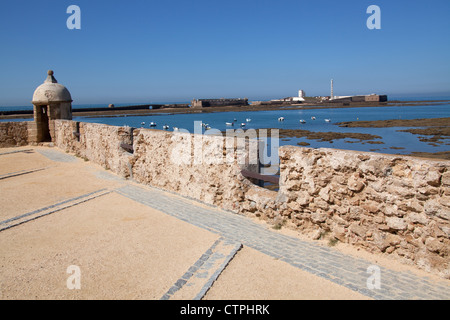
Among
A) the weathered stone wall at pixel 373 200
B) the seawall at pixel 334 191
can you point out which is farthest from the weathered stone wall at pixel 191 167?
the weathered stone wall at pixel 373 200

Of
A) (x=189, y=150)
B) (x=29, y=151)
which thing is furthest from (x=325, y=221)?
(x=29, y=151)

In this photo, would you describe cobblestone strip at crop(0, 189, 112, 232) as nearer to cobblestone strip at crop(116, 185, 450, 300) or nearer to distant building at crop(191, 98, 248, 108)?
cobblestone strip at crop(116, 185, 450, 300)

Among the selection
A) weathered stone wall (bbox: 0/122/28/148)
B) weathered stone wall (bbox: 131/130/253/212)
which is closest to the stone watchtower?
weathered stone wall (bbox: 0/122/28/148)

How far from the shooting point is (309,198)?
4.64 metres

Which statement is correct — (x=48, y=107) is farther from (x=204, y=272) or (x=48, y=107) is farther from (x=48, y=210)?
(x=204, y=272)

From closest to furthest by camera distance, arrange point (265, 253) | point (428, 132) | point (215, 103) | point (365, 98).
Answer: point (265, 253) → point (428, 132) → point (215, 103) → point (365, 98)

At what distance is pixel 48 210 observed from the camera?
598 centimetres

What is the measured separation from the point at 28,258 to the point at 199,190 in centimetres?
309

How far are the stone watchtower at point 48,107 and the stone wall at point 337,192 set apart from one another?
9094mm

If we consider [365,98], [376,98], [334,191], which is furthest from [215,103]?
[334,191]

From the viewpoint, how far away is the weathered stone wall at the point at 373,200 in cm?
349

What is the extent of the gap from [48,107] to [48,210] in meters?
9.86
